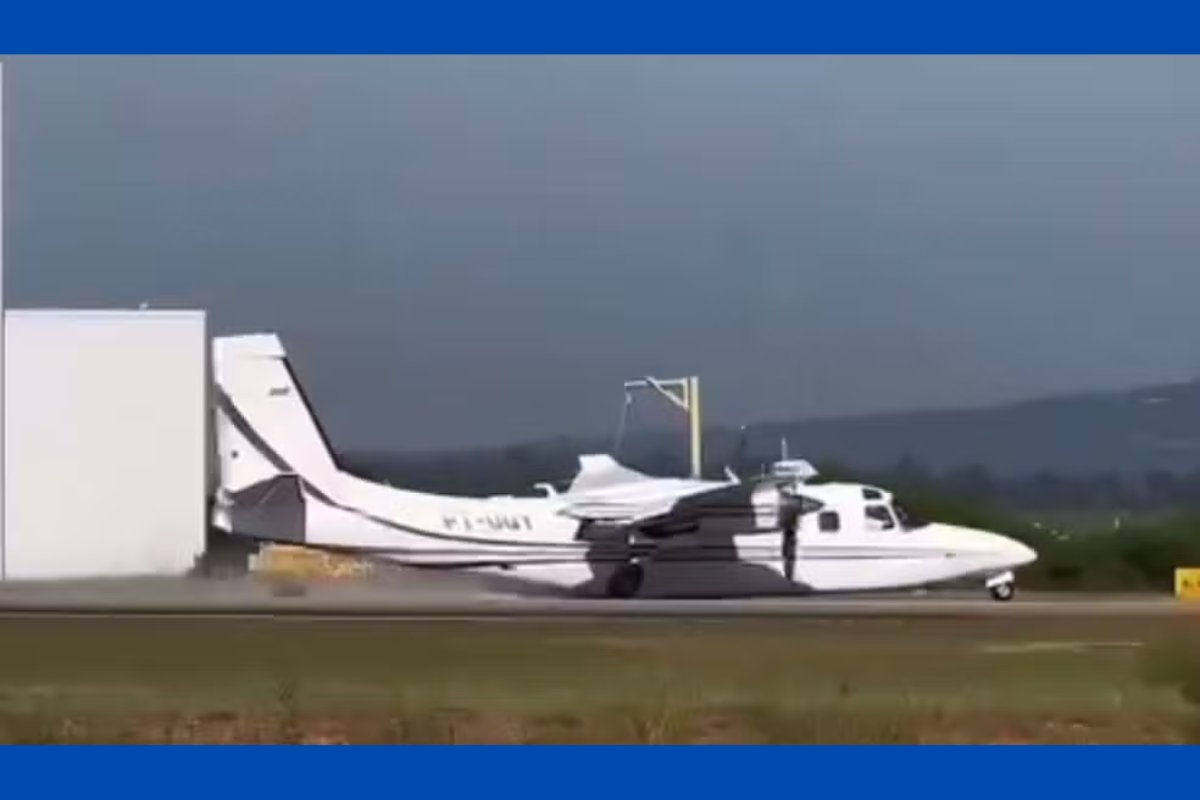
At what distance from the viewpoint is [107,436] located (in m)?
33.2

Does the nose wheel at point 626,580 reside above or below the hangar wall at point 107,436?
below

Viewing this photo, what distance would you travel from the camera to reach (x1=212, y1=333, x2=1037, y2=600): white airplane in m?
28.8

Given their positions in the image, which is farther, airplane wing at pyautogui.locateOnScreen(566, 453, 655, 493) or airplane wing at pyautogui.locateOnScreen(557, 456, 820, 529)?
airplane wing at pyautogui.locateOnScreen(566, 453, 655, 493)

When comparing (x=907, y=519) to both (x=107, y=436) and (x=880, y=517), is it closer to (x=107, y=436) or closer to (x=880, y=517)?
(x=880, y=517)

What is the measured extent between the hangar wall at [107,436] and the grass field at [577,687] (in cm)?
1125

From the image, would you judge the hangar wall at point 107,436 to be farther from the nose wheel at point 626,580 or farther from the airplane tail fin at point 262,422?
the nose wheel at point 626,580

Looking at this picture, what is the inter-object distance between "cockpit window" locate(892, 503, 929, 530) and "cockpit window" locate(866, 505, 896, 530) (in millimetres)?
136

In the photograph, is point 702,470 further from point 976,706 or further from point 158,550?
point 976,706

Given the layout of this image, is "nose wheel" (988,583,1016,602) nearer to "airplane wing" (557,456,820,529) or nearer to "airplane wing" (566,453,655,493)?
"airplane wing" (557,456,820,529)

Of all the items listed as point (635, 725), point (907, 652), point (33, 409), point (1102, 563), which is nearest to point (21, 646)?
point (907, 652)

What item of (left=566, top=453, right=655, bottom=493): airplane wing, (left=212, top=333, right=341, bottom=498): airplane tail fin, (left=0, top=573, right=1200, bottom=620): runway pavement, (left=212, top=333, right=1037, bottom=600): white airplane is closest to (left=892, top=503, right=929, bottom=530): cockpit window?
(left=212, top=333, right=1037, bottom=600): white airplane

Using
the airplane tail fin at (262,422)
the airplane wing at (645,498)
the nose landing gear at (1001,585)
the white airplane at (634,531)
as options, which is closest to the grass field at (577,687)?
the white airplane at (634,531)

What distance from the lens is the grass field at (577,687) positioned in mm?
10078

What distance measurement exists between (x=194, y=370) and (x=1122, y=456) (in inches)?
536
